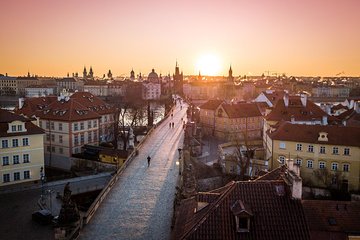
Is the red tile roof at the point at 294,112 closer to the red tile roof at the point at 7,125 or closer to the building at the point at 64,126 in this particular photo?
the building at the point at 64,126

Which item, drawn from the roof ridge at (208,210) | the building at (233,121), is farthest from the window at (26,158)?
the building at (233,121)

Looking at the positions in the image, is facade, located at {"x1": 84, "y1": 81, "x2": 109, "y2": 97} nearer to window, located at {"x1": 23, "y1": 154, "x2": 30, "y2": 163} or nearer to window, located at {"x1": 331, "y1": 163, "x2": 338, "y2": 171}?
window, located at {"x1": 23, "y1": 154, "x2": 30, "y2": 163}

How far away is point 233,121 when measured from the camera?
5559cm

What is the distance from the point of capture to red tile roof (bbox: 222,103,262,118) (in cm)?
5612

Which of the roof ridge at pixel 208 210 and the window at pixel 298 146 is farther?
the window at pixel 298 146

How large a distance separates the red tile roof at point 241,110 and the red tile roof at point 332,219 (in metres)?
35.4

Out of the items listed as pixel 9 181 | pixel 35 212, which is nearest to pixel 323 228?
pixel 35 212

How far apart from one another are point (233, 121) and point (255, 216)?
42543 millimetres

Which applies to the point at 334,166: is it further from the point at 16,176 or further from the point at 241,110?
the point at 16,176

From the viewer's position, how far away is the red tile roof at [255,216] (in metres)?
13.0

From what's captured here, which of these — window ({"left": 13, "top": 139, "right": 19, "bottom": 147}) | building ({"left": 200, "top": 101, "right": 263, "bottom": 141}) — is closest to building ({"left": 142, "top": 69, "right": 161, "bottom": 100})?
building ({"left": 200, "top": 101, "right": 263, "bottom": 141})

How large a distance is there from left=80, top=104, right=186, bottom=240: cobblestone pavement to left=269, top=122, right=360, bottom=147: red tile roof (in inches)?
409

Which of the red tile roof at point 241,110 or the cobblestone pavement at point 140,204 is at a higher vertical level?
the red tile roof at point 241,110

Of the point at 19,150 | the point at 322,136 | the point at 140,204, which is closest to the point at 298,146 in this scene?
the point at 322,136
